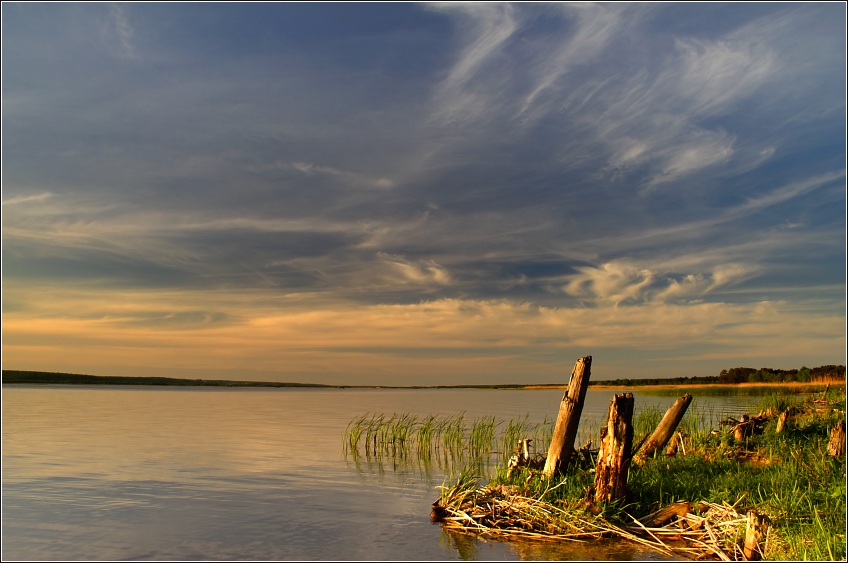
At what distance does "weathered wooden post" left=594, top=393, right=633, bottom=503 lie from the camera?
12.4 meters

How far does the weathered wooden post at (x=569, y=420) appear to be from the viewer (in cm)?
1423

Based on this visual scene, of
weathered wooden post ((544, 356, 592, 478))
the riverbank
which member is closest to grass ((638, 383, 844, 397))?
the riverbank

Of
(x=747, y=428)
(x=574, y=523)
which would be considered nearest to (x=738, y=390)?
(x=747, y=428)

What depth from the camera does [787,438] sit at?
20.2 m

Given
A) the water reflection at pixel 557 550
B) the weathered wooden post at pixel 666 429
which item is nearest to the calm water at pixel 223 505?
the water reflection at pixel 557 550

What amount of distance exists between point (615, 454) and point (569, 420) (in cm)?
198

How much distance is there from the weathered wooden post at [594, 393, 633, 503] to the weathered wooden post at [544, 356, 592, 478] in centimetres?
152

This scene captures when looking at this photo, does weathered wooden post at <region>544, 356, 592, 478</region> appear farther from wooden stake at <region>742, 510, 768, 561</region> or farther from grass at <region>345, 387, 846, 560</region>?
wooden stake at <region>742, 510, 768, 561</region>

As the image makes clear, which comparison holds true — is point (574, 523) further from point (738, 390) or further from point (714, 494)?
point (738, 390)

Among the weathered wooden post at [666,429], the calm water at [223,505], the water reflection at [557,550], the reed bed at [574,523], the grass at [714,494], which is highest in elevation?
the weathered wooden post at [666,429]

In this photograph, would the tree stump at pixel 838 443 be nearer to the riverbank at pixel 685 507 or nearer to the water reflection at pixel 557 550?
the riverbank at pixel 685 507

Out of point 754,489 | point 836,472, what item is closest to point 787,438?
point 836,472

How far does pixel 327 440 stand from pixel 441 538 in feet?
63.0

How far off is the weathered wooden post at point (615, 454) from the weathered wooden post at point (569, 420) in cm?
152
